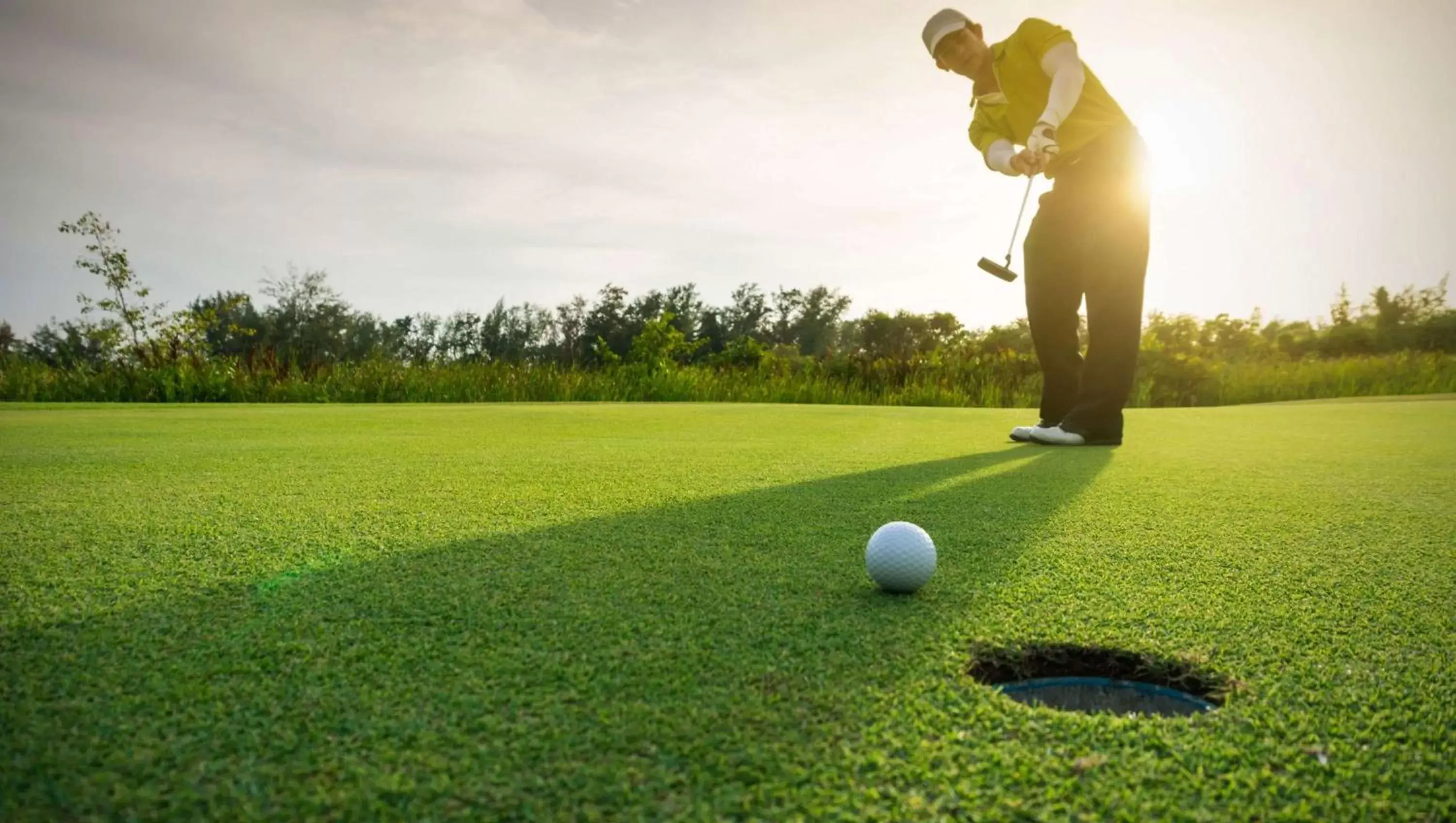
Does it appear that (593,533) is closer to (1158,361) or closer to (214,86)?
(1158,361)

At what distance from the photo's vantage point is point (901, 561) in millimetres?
1590

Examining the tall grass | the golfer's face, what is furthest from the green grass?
the tall grass

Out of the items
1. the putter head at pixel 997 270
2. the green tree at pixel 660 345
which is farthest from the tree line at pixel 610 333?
the putter head at pixel 997 270

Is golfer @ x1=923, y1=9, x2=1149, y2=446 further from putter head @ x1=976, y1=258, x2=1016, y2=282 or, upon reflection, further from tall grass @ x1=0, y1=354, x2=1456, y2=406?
tall grass @ x1=0, y1=354, x2=1456, y2=406

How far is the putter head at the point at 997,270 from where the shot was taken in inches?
208

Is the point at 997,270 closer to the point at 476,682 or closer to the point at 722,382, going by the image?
the point at 476,682

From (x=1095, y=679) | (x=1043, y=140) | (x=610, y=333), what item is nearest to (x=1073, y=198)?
(x=1043, y=140)

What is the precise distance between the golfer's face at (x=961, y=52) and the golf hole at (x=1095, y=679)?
15.0 ft

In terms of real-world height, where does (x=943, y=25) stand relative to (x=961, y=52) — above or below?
above

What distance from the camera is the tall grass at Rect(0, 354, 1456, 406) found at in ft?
40.5

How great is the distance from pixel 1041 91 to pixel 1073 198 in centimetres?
66

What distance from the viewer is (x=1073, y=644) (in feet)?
4.31

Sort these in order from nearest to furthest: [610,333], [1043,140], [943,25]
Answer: [1043,140], [943,25], [610,333]

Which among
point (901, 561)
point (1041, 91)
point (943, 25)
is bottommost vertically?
point (901, 561)
